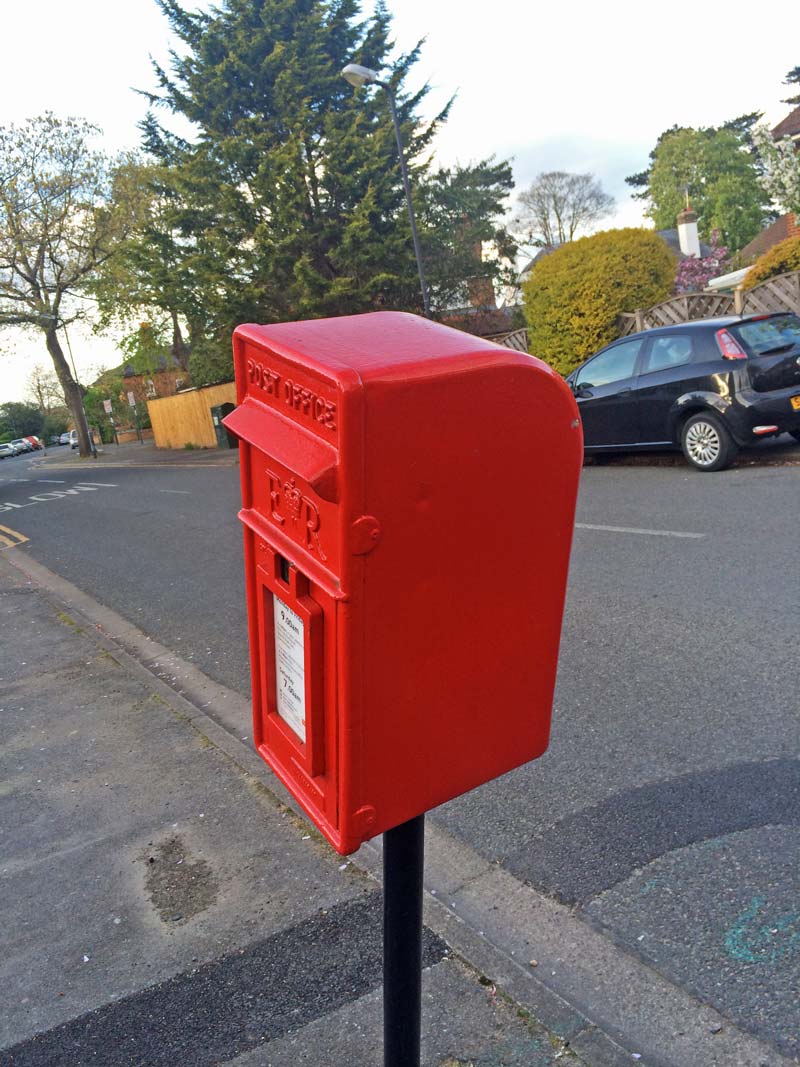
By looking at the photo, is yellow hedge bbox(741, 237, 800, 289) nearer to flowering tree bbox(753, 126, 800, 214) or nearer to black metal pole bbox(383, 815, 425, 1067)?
flowering tree bbox(753, 126, 800, 214)

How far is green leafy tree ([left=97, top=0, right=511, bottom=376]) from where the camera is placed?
23688mm

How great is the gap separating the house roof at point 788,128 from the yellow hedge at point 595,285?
1460cm

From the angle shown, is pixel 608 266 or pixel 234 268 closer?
pixel 608 266

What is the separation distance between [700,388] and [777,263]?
762cm

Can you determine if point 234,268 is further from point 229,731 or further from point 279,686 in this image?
point 279,686

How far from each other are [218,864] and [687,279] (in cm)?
3956

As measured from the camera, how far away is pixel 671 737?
3762 mm

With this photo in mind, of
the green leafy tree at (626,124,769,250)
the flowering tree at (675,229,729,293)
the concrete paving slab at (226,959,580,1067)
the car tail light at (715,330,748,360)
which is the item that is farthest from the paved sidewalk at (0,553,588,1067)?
the green leafy tree at (626,124,769,250)

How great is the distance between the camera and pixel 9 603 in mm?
8234

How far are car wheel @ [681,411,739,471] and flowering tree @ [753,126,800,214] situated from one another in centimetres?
2019

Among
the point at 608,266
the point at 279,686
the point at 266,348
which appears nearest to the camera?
the point at 266,348

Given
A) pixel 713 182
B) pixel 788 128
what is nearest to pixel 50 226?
pixel 788 128

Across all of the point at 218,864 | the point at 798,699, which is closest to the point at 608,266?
the point at 798,699

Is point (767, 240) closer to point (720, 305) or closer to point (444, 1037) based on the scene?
point (720, 305)
